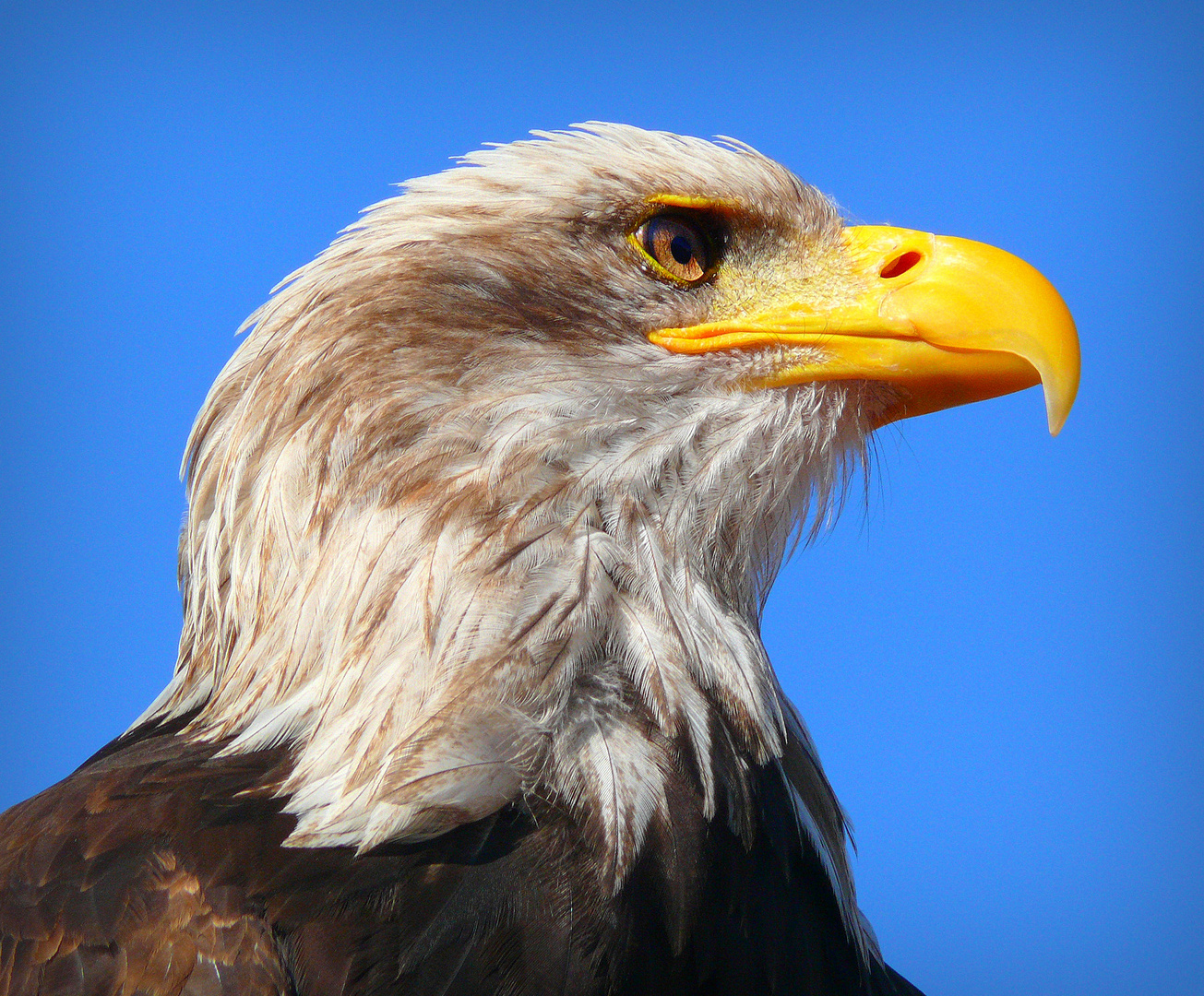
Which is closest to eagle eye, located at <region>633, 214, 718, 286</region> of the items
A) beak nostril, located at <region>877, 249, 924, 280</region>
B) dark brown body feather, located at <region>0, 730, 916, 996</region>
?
beak nostril, located at <region>877, 249, 924, 280</region>

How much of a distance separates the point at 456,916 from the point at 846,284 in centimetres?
135

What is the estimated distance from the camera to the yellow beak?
6.88ft

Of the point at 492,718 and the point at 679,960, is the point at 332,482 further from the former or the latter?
the point at 679,960

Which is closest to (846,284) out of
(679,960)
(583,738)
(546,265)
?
(546,265)

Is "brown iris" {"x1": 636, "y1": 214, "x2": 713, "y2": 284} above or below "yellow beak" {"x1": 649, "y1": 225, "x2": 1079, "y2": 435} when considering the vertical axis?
above

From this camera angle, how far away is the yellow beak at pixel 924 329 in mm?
2098

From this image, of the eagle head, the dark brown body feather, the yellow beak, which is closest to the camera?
the dark brown body feather

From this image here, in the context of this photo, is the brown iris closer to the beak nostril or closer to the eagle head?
the eagle head

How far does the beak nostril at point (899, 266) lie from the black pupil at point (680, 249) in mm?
368

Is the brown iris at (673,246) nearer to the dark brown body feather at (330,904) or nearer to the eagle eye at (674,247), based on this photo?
the eagle eye at (674,247)

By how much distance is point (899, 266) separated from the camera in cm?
Result: 225

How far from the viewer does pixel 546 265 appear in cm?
220

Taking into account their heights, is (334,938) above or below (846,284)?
below

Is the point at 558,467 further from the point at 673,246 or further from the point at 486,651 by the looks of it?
the point at 673,246
